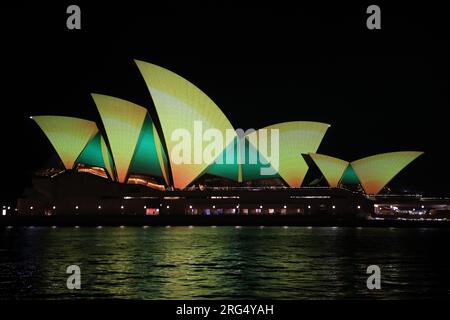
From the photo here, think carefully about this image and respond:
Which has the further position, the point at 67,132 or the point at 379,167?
the point at 379,167

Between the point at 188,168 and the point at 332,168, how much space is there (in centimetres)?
1312

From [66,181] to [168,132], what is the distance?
13229 mm

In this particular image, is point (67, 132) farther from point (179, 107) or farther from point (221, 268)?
point (221, 268)

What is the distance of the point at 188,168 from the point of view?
51.9 metres

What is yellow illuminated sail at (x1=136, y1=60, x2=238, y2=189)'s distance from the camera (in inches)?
1729

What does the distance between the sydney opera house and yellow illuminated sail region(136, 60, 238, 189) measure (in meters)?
0.07

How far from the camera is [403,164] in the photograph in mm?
55875

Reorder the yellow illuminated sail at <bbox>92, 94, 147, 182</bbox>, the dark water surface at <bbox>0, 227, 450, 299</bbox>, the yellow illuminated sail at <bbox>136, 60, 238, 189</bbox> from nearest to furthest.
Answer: the dark water surface at <bbox>0, 227, 450, 299</bbox>, the yellow illuminated sail at <bbox>136, 60, 238, 189</bbox>, the yellow illuminated sail at <bbox>92, 94, 147, 182</bbox>

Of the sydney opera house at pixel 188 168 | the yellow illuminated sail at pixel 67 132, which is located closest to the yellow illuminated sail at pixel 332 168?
the sydney opera house at pixel 188 168

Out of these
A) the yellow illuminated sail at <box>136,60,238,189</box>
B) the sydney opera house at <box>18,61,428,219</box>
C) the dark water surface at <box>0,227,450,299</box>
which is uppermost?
the yellow illuminated sail at <box>136,60,238,189</box>

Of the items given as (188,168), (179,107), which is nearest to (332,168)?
(188,168)

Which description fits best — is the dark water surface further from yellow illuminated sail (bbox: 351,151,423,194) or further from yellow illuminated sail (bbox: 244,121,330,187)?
yellow illuminated sail (bbox: 351,151,423,194)

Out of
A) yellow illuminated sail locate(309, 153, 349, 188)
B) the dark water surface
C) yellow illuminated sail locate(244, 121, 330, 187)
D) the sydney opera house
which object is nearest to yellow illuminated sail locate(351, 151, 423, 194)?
the sydney opera house
